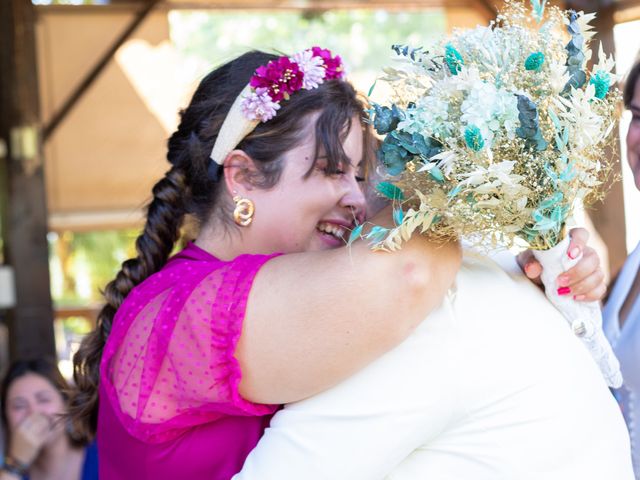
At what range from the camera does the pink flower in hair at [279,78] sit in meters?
1.90

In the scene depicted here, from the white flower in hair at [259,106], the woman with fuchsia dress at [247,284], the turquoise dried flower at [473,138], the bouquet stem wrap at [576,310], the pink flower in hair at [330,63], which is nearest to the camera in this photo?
the turquoise dried flower at [473,138]

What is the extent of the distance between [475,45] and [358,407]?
0.63 metres

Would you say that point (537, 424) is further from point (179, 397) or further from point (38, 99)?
point (38, 99)

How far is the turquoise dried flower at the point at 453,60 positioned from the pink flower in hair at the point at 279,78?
1.63 ft

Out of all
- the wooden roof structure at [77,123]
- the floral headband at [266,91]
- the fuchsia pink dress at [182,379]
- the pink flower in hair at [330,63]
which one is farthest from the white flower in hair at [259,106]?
the wooden roof structure at [77,123]

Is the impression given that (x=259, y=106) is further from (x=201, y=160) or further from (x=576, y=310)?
(x=576, y=310)

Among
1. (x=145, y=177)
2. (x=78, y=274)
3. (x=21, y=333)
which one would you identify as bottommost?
(x=78, y=274)

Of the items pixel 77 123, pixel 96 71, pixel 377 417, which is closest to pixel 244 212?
pixel 377 417

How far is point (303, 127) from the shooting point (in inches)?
74.7

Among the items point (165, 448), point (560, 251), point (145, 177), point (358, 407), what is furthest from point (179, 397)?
point (145, 177)

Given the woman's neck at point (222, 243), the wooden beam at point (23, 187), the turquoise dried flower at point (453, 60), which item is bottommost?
the wooden beam at point (23, 187)

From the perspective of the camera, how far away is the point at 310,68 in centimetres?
194

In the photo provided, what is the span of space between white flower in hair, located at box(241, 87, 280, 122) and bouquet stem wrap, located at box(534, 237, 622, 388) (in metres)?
0.62

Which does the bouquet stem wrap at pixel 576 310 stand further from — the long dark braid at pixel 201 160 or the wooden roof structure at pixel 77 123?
the wooden roof structure at pixel 77 123
